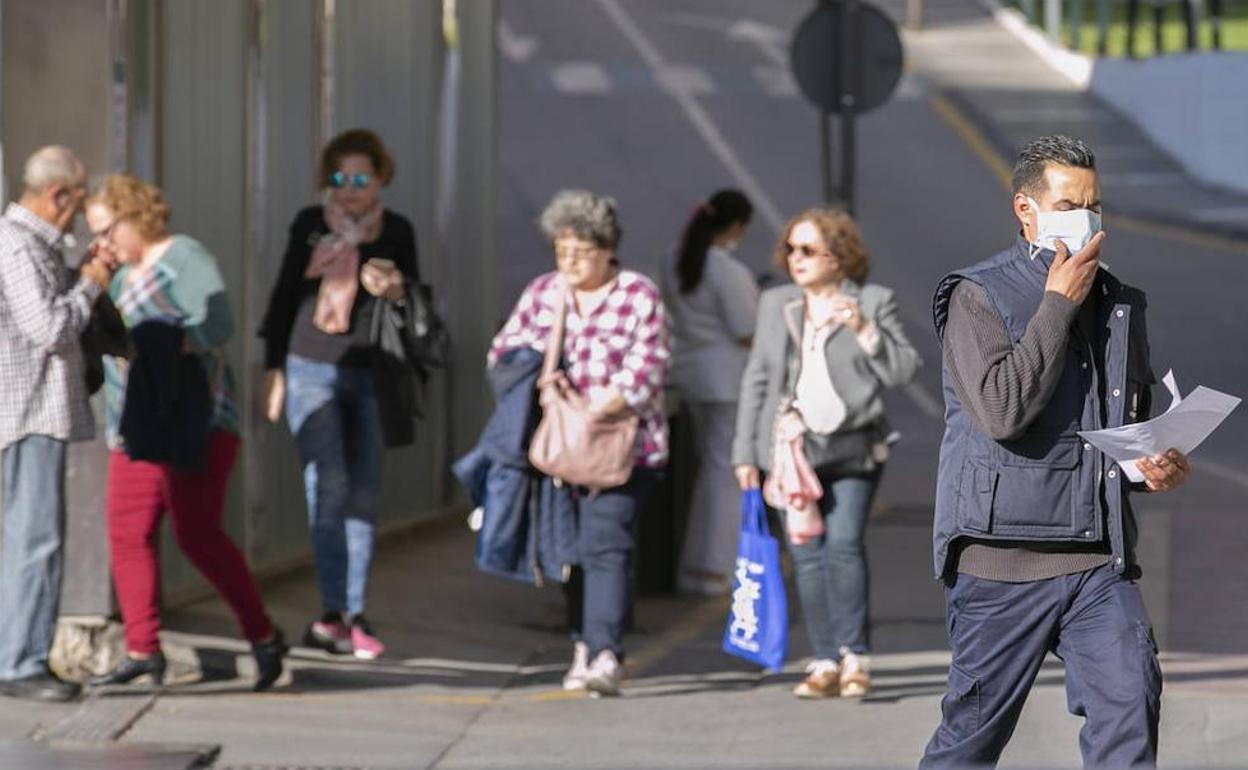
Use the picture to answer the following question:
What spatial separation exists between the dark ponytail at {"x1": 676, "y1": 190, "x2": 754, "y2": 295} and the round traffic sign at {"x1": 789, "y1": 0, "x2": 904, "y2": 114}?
411 centimetres

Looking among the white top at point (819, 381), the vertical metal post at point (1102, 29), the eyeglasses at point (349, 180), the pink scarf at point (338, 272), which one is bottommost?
the white top at point (819, 381)

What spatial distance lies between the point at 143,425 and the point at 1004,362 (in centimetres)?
393

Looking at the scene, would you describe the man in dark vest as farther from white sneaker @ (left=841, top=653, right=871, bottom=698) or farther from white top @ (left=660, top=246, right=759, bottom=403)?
white top @ (left=660, top=246, right=759, bottom=403)

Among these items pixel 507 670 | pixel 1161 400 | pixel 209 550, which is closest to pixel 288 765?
pixel 209 550

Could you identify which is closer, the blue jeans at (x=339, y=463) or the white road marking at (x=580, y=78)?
the blue jeans at (x=339, y=463)

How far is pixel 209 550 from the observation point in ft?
29.1

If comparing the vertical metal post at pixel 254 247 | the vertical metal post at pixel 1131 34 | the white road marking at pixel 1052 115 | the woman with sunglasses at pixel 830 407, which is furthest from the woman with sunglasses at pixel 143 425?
the vertical metal post at pixel 1131 34

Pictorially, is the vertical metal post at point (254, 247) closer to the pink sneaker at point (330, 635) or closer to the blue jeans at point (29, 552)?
the pink sneaker at point (330, 635)

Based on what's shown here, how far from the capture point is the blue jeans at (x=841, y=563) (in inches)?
350

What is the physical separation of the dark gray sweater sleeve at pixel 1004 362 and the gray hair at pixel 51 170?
3933 millimetres

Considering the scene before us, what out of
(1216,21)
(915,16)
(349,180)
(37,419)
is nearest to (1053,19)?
(915,16)

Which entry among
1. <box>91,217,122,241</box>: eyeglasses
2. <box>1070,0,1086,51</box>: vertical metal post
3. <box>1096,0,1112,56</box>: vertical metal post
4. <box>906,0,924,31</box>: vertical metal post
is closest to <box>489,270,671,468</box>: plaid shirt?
<box>91,217,122,241</box>: eyeglasses

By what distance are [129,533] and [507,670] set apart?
1.51 metres

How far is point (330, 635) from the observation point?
965cm
